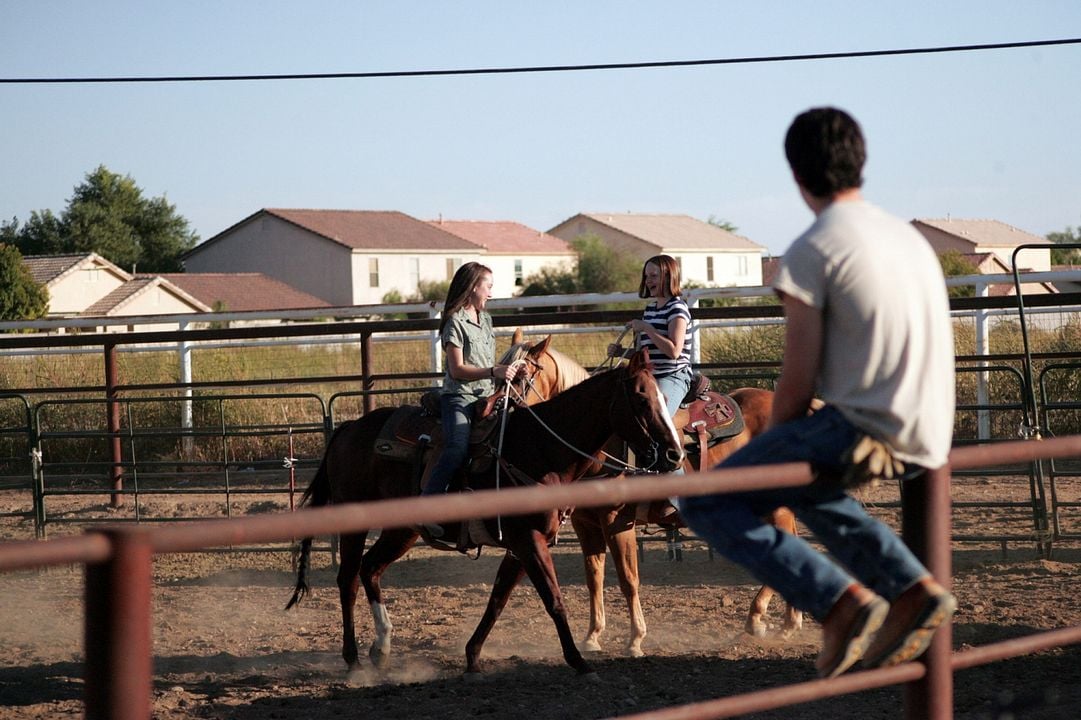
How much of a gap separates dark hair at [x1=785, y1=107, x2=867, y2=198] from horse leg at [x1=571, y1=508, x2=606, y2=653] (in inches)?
187

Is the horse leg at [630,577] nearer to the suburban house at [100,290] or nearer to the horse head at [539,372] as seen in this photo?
the horse head at [539,372]

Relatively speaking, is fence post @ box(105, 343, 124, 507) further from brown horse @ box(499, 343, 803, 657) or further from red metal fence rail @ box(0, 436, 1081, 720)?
red metal fence rail @ box(0, 436, 1081, 720)

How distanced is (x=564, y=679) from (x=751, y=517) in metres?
3.90

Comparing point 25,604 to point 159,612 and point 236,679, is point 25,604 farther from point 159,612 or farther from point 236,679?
point 236,679

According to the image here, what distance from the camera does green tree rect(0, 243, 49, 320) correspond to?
43.1 metres

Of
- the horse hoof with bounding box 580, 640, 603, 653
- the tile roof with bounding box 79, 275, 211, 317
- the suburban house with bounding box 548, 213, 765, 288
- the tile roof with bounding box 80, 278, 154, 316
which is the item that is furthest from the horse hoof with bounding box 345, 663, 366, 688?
the suburban house with bounding box 548, 213, 765, 288

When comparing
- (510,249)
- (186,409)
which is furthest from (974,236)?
(186,409)

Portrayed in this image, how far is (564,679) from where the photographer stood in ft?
21.0

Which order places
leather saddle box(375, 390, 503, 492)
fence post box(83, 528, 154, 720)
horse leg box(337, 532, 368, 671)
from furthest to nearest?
horse leg box(337, 532, 368, 671) → leather saddle box(375, 390, 503, 492) → fence post box(83, 528, 154, 720)

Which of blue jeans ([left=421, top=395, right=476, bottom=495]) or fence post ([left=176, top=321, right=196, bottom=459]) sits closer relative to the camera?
blue jeans ([left=421, top=395, right=476, bottom=495])

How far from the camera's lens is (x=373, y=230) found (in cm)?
6303

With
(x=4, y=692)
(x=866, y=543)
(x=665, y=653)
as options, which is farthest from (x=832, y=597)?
(x=4, y=692)

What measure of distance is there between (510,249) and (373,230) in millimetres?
10321

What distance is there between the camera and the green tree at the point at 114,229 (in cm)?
7094
